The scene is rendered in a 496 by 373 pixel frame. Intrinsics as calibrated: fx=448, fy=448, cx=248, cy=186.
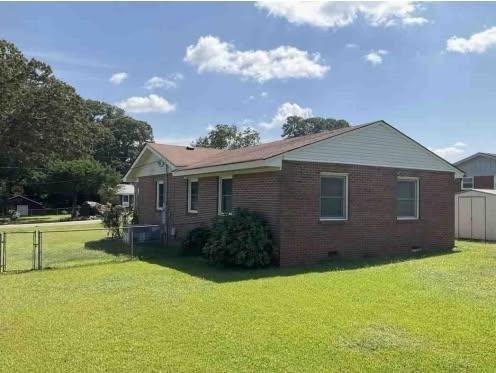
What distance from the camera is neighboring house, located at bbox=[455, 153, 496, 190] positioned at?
100 ft

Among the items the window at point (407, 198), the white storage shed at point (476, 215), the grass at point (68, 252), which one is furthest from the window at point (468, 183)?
the grass at point (68, 252)

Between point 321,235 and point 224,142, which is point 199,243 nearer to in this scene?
point 321,235

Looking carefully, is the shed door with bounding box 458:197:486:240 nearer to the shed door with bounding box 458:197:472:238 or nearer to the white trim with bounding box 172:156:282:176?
the shed door with bounding box 458:197:472:238

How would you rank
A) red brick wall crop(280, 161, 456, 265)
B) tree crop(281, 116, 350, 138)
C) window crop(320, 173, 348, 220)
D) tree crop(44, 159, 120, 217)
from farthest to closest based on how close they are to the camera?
tree crop(281, 116, 350, 138), tree crop(44, 159, 120, 217), window crop(320, 173, 348, 220), red brick wall crop(280, 161, 456, 265)

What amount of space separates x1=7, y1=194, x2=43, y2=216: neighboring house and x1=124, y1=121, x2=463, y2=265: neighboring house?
1526 inches

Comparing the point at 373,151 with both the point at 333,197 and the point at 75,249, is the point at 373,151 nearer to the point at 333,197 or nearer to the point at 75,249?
the point at 333,197

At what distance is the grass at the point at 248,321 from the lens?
492 centimetres

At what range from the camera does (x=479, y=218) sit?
20266 millimetres

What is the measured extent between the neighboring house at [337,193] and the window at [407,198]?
33 mm

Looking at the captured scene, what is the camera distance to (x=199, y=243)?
1406 cm

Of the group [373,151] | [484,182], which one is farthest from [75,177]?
[373,151]

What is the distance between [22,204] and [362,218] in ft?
162

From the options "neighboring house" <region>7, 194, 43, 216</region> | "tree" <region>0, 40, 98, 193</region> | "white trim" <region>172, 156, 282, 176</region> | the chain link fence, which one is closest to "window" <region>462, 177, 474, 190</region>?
the chain link fence

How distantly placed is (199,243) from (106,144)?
6524 centimetres
